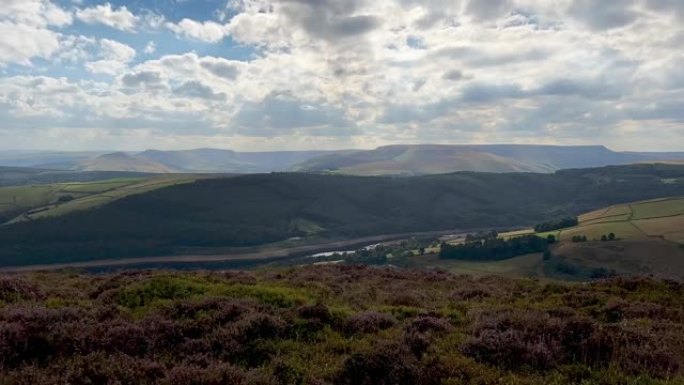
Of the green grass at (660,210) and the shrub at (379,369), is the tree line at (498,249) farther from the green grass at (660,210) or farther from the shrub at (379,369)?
the shrub at (379,369)

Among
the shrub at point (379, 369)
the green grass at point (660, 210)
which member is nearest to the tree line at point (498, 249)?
the green grass at point (660, 210)

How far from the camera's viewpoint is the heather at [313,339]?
10336mm

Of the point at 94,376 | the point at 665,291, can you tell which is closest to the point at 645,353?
the point at 665,291

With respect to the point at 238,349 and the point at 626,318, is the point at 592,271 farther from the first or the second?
the point at 238,349

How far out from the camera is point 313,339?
13328mm

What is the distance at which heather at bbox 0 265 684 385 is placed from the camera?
1034 centimetres

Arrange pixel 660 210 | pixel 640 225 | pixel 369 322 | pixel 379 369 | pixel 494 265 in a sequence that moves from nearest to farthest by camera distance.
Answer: pixel 379 369, pixel 369 322, pixel 494 265, pixel 640 225, pixel 660 210

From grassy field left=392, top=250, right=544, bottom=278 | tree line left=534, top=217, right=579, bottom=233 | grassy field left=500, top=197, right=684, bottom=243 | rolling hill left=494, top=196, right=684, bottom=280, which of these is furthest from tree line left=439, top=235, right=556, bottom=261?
tree line left=534, top=217, right=579, bottom=233

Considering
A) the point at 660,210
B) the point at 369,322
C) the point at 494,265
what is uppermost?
the point at 369,322

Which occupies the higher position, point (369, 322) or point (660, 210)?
point (369, 322)

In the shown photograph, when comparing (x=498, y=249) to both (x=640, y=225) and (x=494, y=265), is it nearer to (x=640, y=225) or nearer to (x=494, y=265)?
(x=494, y=265)

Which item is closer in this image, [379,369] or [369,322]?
[379,369]

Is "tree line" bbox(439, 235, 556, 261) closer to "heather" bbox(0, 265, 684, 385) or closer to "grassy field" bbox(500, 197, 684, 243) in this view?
"grassy field" bbox(500, 197, 684, 243)

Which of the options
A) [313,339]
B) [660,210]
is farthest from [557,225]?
[313,339]
